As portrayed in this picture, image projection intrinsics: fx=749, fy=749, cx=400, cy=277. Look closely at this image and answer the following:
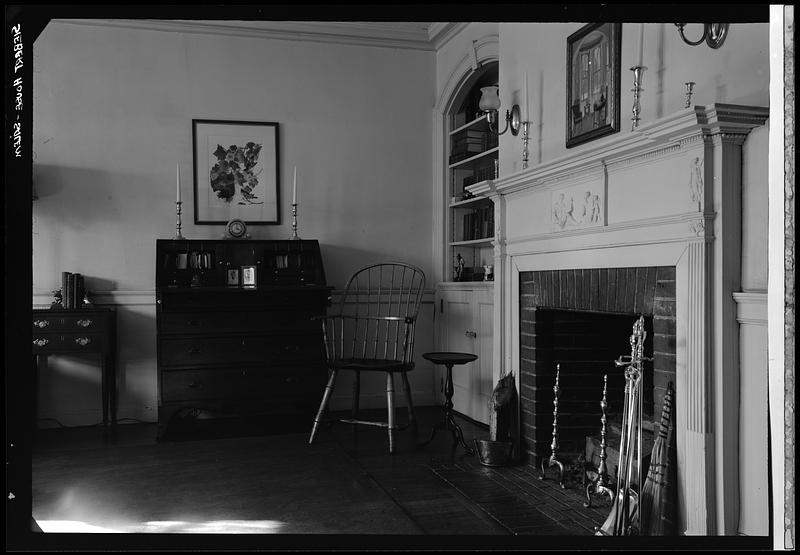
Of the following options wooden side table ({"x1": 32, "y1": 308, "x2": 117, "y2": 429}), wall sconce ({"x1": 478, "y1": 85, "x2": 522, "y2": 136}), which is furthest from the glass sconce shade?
wooden side table ({"x1": 32, "y1": 308, "x2": 117, "y2": 429})

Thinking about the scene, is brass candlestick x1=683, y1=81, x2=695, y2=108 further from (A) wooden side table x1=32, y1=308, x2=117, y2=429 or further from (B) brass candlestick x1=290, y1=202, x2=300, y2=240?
(A) wooden side table x1=32, y1=308, x2=117, y2=429

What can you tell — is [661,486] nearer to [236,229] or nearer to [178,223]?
[236,229]

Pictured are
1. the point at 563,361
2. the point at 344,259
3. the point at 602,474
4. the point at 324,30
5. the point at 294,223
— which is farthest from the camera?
the point at 344,259

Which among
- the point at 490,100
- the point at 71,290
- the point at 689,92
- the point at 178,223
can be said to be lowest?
the point at 71,290

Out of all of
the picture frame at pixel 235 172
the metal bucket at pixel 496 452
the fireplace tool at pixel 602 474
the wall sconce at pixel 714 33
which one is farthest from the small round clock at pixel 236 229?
the wall sconce at pixel 714 33

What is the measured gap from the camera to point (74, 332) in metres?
4.33

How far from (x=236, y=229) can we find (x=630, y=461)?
3132 millimetres

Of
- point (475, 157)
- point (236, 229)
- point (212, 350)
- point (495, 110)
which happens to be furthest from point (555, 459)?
point (236, 229)

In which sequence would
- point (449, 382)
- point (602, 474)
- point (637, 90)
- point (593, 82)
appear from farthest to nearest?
point (449, 382), point (593, 82), point (602, 474), point (637, 90)

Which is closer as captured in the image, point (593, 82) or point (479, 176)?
point (593, 82)

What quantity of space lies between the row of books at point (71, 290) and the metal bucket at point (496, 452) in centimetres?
259

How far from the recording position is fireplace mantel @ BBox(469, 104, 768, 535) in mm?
→ 2355

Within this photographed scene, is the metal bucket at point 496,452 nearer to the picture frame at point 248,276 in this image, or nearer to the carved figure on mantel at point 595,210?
the carved figure on mantel at point 595,210

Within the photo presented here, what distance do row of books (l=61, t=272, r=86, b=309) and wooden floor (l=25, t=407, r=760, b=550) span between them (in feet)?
2.63
